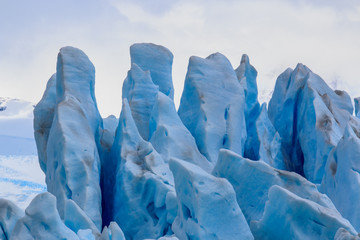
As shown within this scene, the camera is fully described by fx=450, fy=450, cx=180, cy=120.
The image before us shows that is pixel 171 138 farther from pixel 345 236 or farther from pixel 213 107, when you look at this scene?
pixel 345 236

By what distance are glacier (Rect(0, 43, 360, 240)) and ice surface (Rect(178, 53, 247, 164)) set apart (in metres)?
0.03

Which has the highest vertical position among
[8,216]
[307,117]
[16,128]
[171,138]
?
[307,117]

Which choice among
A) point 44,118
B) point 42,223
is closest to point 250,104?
point 44,118

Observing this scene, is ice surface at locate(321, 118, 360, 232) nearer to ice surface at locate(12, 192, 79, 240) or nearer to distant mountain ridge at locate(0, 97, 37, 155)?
ice surface at locate(12, 192, 79, 240)

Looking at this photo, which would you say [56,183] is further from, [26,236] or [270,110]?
[270,110]

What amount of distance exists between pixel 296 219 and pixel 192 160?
11.2ft

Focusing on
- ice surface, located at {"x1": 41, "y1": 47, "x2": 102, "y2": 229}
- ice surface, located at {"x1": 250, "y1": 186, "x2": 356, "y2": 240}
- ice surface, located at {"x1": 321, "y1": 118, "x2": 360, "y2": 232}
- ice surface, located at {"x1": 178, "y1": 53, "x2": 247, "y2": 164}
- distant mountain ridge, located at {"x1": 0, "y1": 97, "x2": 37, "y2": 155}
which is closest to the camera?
ice surface, located at {"x1": 250, "y1": 186, "x2": 356, "y2": 240}

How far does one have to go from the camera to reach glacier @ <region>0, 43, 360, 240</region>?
17.6 feet

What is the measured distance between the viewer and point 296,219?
17.5 ft

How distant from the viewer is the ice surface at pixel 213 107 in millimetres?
9570

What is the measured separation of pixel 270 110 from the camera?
1302 centimetres

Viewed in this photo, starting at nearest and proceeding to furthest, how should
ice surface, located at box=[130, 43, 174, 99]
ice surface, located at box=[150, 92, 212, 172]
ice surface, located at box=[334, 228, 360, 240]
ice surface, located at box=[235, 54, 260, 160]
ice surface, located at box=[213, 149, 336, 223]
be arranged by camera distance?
ice surface, located at box=[334, 228, 360, 240]
ice surface, located at box=[213, 149, 336, 223]
ice surface, located at box=[150, 92, 212, 172]
ice surface, located at box=[235, 54, 260, 160]
ice surface, located at box=[130, 43, 174, 99]

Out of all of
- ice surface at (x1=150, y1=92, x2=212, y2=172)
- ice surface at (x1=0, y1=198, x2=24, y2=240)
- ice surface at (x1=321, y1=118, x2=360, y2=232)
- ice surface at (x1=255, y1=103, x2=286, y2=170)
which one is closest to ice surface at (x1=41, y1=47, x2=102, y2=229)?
ice surface at (x1=150, y1=92, x2=212, y2=172)

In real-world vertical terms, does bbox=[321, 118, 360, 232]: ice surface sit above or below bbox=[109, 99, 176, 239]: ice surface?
above
